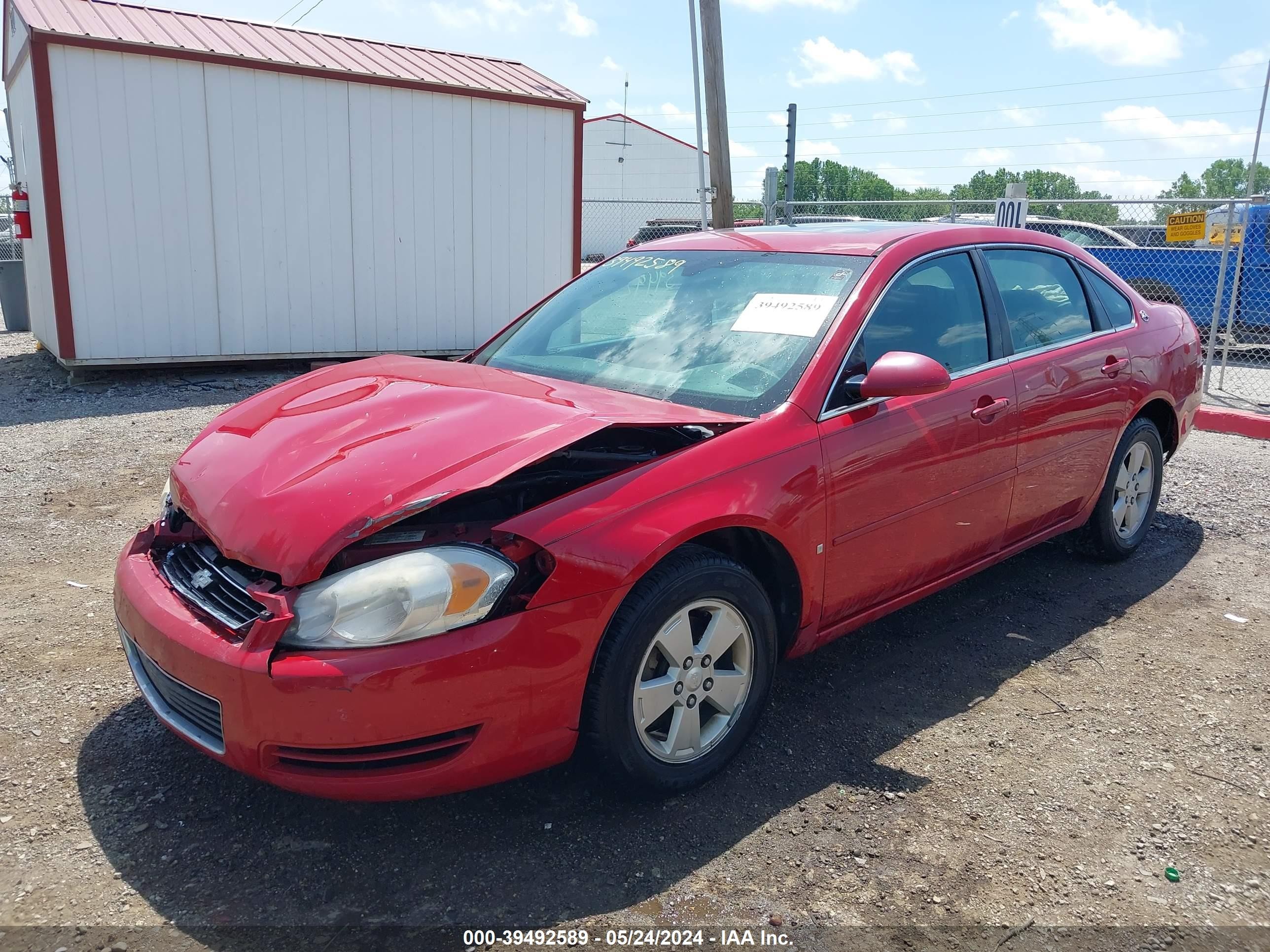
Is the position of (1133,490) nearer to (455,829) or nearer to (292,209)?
(455,829)

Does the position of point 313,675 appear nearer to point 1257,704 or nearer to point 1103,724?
point 1103,724

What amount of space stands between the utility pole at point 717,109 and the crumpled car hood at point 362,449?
293 inches

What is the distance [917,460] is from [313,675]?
2.12 meters

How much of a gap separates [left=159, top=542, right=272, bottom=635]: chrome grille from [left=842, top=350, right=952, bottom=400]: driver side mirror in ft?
6.24

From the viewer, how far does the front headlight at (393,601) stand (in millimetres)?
2420

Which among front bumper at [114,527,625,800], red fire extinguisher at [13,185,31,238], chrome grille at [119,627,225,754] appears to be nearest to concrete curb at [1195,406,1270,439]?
A: front bumper at [114,527,625,800]

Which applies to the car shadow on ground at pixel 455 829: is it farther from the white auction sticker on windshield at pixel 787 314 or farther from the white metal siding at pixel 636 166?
the white metal siding at pixel 636 166

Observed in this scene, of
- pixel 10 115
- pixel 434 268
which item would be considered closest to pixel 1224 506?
pixel 434 268

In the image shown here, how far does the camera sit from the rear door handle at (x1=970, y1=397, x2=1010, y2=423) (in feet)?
12.1

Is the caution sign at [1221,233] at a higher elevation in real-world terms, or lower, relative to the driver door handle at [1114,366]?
higher

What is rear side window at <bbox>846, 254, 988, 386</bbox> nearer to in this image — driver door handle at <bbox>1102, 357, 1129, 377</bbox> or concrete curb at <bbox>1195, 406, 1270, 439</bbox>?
driver door handle at <bbox>1102, 357, 1129, 377</bbox>

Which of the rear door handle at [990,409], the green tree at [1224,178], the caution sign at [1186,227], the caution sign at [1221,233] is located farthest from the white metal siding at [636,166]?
the rear door handle at [990,409]

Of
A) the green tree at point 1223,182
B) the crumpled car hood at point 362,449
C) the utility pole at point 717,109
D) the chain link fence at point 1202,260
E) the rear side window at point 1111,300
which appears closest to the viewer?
the crumpled car hood at point 362,449

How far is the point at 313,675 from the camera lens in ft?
7.75
